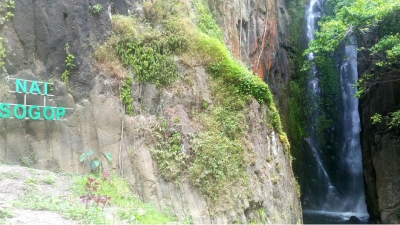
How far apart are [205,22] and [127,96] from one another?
4.97m

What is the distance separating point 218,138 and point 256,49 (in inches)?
415

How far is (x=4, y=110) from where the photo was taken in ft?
30.3

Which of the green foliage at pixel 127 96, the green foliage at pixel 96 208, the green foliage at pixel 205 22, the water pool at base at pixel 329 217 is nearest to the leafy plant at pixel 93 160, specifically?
the green foliage at pixel 96 208

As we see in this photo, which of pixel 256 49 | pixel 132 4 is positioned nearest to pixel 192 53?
pixel 132 4

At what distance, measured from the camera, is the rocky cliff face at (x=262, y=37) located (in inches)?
659

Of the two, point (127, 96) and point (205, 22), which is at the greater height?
point (205, 22)

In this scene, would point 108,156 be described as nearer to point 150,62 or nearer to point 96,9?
point 150,62

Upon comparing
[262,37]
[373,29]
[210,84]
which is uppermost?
[262,37]

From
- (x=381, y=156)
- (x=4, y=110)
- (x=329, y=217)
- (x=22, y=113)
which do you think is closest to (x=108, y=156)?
(x=22, y=113)

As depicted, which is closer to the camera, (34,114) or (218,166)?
(34,114)

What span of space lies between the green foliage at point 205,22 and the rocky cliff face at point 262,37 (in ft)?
5.41

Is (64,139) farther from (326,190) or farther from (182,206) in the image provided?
(326,190)

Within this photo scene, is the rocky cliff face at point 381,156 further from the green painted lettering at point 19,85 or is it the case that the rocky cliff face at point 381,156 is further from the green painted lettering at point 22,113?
the green painted lettering at point 19,85

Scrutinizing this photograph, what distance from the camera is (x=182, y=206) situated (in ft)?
32.4
